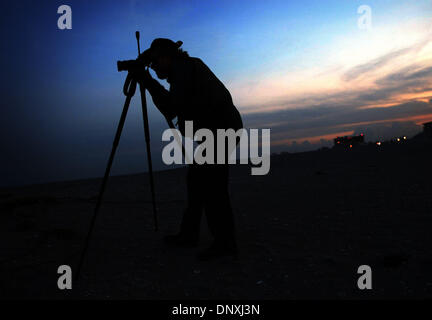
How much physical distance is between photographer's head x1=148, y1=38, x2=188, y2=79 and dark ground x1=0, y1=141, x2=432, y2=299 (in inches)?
99.6

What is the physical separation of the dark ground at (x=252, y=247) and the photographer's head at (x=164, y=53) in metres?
2.53

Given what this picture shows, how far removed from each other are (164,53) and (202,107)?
2.94ft

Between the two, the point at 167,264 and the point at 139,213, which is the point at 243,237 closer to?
the point at 167,264

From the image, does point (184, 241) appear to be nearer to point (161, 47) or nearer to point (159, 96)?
point (159, 96)

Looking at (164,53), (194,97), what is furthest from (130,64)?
(194,97)

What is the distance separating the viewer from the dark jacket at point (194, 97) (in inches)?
134

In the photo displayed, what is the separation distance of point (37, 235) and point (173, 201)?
129 inches

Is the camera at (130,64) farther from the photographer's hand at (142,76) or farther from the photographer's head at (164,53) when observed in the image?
the photographer's head at (164,53)

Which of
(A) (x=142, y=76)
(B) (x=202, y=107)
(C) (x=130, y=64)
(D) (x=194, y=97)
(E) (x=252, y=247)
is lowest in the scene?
(E) (x=252, y=247)

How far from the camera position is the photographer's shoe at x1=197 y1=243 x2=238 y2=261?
3555 mm

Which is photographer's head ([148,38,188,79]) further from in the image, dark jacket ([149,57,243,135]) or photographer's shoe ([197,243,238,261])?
photographer's shoe ([197,243,238,261])

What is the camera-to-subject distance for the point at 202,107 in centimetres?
352

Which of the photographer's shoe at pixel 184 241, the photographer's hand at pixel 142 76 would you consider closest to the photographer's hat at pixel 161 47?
the photographer's hand at pixel 142 76
